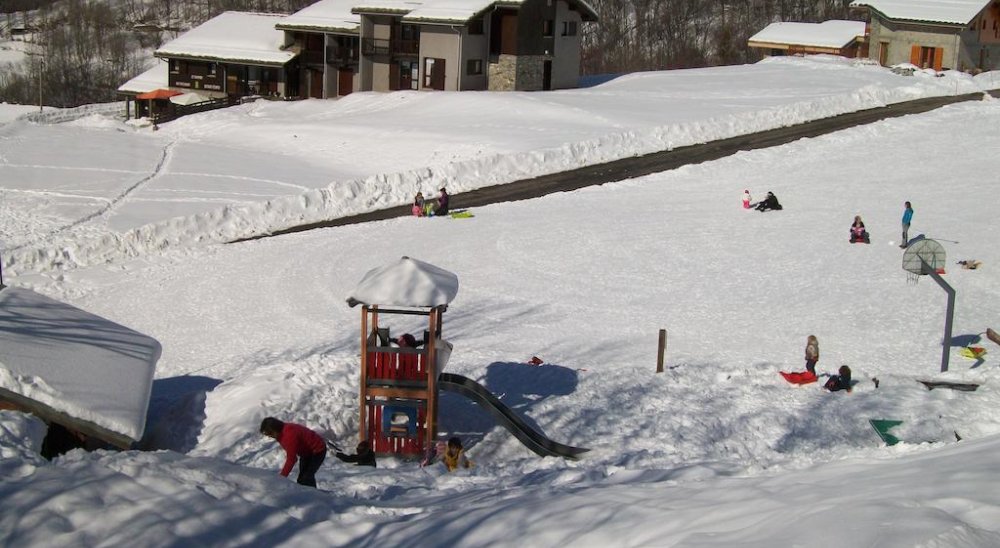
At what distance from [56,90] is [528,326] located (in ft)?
252

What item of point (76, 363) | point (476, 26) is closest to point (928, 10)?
point (476, 26)

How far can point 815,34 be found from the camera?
70.0 meters

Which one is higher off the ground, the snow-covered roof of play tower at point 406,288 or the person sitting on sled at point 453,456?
the snow-covered roof of play tower at point 406,288

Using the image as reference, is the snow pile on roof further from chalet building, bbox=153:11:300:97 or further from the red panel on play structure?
the red panel on play structure

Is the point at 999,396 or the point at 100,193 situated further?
the point at 100,193

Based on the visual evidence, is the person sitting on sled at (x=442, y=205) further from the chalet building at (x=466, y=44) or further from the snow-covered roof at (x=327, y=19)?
the snow-covered roof at (x=327, y=19)

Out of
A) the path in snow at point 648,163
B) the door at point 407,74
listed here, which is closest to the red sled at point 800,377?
the path in snow at point 648,163

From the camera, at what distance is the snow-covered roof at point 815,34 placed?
68.2 m

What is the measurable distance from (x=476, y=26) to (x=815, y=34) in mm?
28154

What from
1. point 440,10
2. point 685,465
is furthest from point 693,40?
point 685,465

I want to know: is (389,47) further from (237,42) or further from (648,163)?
(648,163)

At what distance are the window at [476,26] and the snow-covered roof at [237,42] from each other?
11.2m

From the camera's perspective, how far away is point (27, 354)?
1338 cm

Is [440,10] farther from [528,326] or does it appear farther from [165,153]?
[528,326]
